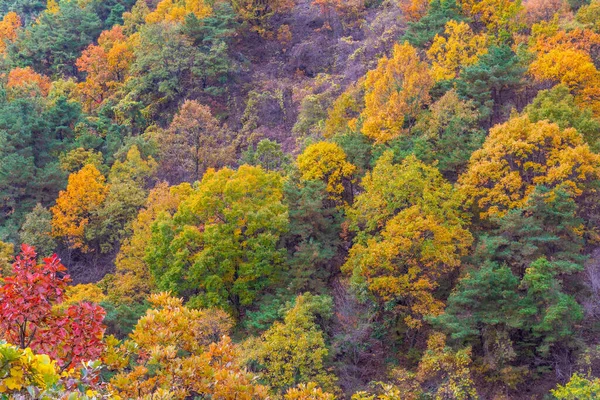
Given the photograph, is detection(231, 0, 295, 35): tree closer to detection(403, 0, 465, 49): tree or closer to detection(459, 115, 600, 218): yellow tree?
detection(403, 0, 465, 49): tree

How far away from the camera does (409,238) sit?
24219 mm

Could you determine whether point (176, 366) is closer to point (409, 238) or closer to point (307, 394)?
point (307, 394)

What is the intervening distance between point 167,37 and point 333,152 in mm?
27272

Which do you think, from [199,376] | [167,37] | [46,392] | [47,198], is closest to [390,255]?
[199,376]

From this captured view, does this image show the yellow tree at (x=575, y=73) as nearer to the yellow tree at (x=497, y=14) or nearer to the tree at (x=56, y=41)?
the yellow tree at (x=497, y=14)

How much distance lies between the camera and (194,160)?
4175 centimetres

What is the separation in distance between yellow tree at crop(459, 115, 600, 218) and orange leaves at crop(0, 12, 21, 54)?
181 ft

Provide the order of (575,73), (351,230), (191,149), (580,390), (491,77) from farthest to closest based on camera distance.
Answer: (191,149) → (491,77) → (575,73) → (351,230) → (580,390)

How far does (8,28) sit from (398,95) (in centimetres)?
5095

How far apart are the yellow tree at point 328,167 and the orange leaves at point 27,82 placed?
29.4 metres

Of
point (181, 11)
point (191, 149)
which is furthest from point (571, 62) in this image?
point (181, 11)

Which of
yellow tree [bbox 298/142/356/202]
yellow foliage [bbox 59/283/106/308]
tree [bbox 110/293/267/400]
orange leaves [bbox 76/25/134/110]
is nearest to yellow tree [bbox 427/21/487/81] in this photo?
yellow tree [bbox 298/142/356/202]

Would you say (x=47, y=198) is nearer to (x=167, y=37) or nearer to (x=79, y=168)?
(x=79, y=168)

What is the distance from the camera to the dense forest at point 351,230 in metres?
9.91
